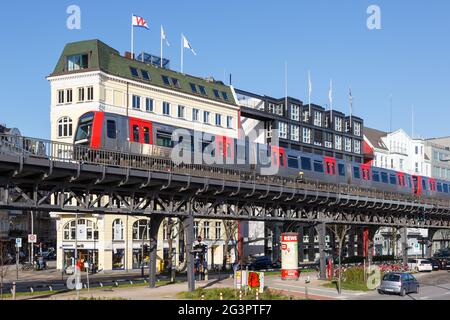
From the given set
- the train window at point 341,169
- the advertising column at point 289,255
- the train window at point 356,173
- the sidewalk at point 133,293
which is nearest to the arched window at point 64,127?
the sidewalk at point 133,293

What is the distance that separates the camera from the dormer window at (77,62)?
7131 cm

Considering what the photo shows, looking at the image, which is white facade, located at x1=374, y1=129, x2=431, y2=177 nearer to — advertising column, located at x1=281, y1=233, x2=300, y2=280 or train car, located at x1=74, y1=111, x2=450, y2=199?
train car, located at x1=74, y1=111, x2=450, y2=199

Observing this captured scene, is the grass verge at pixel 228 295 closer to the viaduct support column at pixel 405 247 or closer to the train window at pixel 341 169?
the train window at pixel 341 169

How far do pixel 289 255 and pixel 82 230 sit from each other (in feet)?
98.6

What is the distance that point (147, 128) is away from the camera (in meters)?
42.1

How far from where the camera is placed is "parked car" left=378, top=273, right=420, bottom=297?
42500 mm

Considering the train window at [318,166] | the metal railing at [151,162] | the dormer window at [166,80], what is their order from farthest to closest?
the dormer window at [166,80] < the train window at [318,166] < the metal railing at [151,162]

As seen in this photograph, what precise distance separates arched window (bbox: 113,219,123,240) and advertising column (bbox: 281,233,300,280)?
26.6m

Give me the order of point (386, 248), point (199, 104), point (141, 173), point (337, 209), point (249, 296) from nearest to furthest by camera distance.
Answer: point (249, 296) < point (141, 173) < point (337, 209) < point (199, 104) < point (386, 248)

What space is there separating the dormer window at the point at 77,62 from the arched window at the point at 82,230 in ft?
60.7

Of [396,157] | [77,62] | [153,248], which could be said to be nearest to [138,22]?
[77,62]
